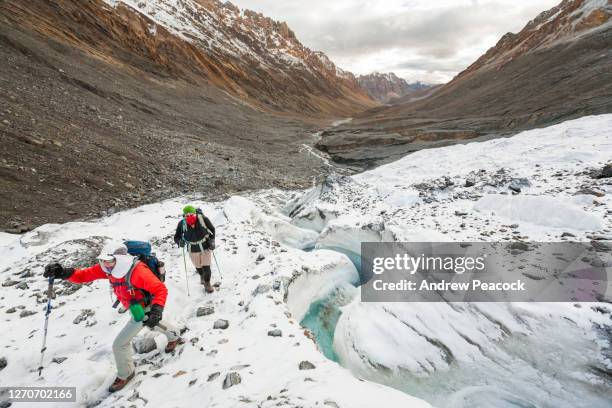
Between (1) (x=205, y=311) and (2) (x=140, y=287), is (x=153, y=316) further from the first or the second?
(1) (x=205, y=311)

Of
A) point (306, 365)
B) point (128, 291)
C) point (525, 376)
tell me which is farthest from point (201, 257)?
point (525, 376)

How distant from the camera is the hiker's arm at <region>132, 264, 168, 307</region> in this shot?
397 centimetres

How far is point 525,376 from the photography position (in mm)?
4711

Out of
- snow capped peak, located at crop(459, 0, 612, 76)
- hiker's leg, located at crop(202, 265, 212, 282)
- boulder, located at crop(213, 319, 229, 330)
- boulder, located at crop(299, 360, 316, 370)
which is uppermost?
snow capped peak, located at crop(459, 0, 612, 76)

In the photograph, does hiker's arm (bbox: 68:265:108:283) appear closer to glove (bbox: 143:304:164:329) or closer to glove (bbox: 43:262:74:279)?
glove (bbox: 43:262:74:279)

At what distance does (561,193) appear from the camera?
29.5ft

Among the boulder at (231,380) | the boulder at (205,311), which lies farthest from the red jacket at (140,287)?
the boulder at (205,311)

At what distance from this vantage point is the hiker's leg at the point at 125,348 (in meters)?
4.05

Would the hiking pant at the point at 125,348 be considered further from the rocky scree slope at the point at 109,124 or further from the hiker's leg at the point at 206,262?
the rocky scree slope at the point at 109,124

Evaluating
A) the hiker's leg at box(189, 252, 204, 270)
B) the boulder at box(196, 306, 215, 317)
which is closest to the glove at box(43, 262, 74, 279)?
the boulder at box(196, 306, 215, 317)

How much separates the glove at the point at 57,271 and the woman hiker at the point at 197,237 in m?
2.28

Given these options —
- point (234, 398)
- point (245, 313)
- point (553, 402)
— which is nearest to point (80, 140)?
point (245, 313)

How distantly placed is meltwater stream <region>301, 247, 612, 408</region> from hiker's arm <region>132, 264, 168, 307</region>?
376 cm

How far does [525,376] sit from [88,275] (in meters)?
6.46
